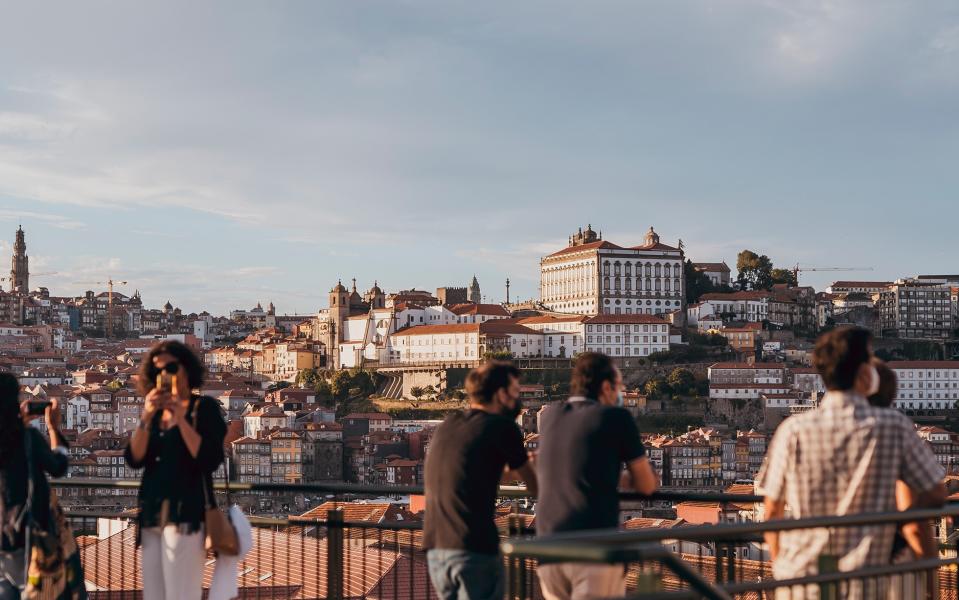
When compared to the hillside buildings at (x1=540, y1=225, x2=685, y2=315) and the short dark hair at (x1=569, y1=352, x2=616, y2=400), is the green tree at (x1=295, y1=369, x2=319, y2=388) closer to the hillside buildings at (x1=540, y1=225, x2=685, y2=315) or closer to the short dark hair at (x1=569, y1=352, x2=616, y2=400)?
the hillside buildings at (x1=540, y1=225, x2=685, y2=315)

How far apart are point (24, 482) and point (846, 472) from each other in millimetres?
3205

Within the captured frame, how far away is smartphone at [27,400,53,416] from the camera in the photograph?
18.8 ft

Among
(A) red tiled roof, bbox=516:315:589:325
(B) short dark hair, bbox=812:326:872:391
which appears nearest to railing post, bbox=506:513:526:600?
(B) short dark hair, bbox=812:326:872:391

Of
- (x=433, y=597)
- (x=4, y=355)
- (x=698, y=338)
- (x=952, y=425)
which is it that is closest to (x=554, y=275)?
(x=698, y=338)

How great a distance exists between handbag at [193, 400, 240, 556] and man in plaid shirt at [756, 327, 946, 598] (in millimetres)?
2056

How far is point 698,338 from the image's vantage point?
96.4 m

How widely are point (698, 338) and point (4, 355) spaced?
5923cm

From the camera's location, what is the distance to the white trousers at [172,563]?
17.0 feet

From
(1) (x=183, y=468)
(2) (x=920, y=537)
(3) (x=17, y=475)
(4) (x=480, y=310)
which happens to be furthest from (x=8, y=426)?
(4) (x=480, y=310)

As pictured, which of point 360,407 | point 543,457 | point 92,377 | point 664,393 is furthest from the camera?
point 92,377

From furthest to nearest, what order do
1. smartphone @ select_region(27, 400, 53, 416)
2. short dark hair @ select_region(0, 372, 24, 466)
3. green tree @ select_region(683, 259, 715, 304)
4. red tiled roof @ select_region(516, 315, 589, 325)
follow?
green tree @ select_region(683, 259, 715, 304) → red tiled roof @ select_region(516, 315, 589, 325) → smartphone @ select_region(27, 400, 53, 416) → short dark hair @ select_region(0, 372, 24, 466)

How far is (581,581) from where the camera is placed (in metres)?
4.92

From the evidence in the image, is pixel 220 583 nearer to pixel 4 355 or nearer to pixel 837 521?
pixel 837 521

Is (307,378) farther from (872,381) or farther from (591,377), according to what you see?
(872,381)
